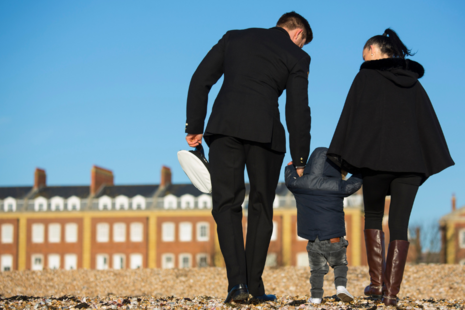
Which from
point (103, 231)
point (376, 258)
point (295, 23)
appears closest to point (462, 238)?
point (103, 231)

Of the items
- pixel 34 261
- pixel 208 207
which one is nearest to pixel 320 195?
pixel 208 207

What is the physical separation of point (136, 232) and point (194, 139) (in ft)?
180

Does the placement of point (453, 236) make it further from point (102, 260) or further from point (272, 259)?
point (102, 260)

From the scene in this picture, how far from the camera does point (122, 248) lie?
189 ft

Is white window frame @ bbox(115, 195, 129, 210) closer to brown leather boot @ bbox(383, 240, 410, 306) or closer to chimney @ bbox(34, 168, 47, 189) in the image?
chimney @ bbox(34, 168, 47, 189)

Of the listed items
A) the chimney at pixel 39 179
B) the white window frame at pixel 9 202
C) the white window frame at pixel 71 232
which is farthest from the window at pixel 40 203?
the white window frame at pixel 71 232

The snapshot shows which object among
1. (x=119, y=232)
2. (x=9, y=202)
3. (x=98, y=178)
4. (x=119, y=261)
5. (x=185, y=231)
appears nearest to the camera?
(x=185, y=231)

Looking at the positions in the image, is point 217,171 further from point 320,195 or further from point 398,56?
point 398,56

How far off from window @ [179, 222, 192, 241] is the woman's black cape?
53.3m

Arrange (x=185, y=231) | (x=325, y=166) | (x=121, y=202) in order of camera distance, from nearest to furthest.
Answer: (x=325, y=166)
(x=185, y=231)
(x=121, y=202)

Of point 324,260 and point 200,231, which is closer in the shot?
point 324,260

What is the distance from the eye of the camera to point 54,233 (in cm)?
5862

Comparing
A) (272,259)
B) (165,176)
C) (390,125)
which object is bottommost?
(272,259)

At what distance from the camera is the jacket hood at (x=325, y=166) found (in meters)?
4.62
